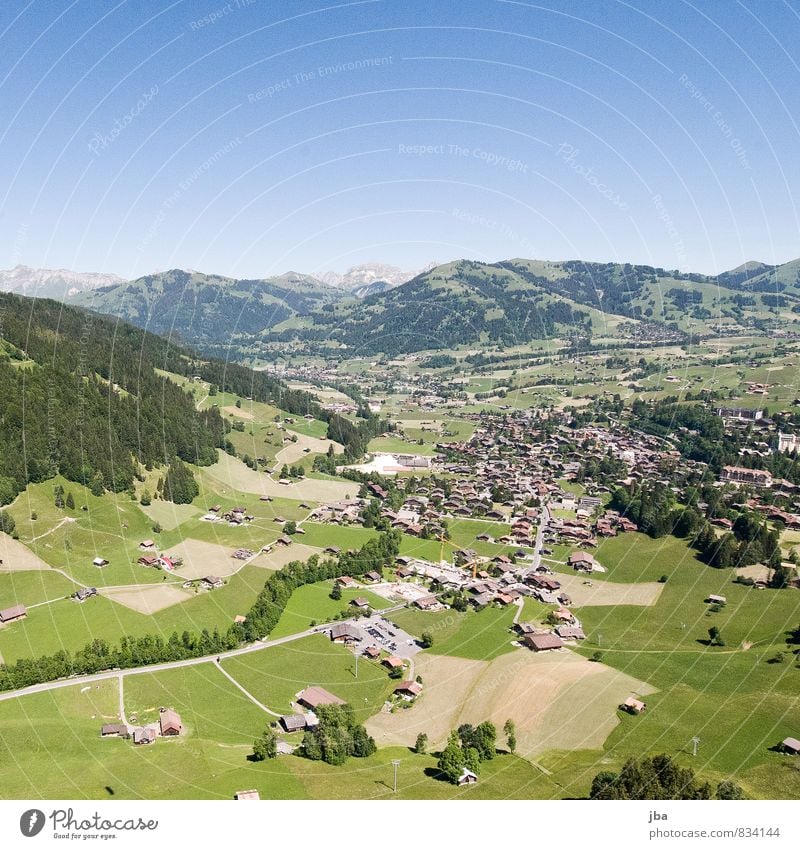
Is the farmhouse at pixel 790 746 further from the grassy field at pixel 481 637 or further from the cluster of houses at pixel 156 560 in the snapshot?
the cluster of houses at pixel 156 560

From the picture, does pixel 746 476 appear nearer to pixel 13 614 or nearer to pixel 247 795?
pixel 247 795

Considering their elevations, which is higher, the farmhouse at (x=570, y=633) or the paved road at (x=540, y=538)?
the paved road at (x=540, y=538)

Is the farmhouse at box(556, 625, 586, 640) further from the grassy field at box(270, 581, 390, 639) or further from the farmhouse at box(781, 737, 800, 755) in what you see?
the farmhouse at box(781, 737, 800, 755)

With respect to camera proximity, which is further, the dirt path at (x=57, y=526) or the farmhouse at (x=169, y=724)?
the dirt path at (x=57, y=526)

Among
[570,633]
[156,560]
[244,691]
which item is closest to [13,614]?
[156,560]

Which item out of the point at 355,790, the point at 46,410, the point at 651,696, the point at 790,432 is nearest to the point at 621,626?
the point at 651,696

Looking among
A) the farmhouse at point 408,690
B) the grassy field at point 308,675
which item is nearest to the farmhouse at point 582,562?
the grassy field at point 308,675

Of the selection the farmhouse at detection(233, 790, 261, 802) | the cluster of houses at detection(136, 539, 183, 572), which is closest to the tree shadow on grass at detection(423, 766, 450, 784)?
the farmhouse at detection(233, 790, 261, 802)

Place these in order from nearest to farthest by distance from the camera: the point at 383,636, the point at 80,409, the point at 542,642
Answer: the point at 542,642
the point at 383,636
the point at 80,409
